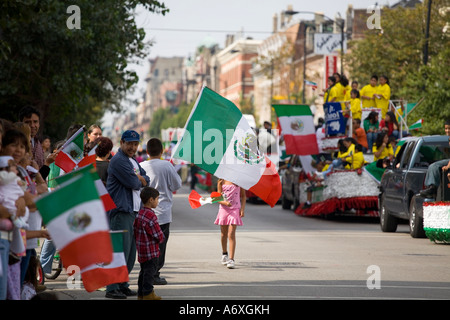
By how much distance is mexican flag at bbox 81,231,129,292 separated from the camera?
26.4ft

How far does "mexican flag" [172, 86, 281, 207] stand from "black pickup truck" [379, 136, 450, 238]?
563 cm

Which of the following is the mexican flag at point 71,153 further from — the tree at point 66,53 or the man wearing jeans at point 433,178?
the tree at point 66,53

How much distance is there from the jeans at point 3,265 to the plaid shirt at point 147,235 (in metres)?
2.94

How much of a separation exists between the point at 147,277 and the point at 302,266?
157 inches

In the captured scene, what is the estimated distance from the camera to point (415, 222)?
60.3 ft

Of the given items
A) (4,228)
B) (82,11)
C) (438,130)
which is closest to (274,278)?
(4,228)

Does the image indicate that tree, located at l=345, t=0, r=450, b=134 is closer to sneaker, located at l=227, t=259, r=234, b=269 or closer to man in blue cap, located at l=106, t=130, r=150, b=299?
sneaker, located at l=227, t=259, r=234, b=269

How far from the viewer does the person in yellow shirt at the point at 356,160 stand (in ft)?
76.4

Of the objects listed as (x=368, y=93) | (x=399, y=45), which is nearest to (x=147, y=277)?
(x=368, y=93)

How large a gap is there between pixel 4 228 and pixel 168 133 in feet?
193

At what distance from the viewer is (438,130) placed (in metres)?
37.4

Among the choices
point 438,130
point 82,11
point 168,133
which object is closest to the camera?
point 82,11

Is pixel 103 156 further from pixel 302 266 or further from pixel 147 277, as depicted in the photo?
pixel 302 266
